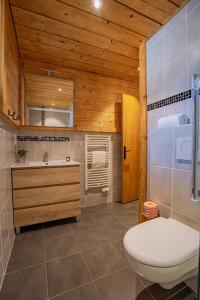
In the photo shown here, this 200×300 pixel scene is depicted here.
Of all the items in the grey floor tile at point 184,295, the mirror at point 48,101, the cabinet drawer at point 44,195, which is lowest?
the grey floor tile at point 184,295

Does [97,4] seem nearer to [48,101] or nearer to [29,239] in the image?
[48,101]

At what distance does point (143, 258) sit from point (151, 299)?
549mm

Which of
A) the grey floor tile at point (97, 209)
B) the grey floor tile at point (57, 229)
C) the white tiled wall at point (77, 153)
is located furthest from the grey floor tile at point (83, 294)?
the white tiled wall at point (77, 153)

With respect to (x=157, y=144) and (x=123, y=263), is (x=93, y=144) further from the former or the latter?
(x=123, y=263)

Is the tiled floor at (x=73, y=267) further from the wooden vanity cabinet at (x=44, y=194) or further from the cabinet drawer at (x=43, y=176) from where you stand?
the cabinet drawer at (x=43, y=176)

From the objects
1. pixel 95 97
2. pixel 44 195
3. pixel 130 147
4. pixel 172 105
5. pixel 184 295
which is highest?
pixel 95 97

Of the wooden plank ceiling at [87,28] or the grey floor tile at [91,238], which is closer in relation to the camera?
the wooden plank ceiling at [87,28]

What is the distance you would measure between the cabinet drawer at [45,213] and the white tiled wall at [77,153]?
0.53 meters

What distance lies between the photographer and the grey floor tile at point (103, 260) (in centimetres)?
134

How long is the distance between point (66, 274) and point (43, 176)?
1.05 metres

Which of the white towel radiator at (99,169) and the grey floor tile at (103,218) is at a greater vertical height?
the white towel radiator at (99,169)

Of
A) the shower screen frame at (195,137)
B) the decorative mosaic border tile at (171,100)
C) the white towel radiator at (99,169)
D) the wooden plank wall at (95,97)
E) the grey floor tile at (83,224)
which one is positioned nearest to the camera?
the shower screen frame at (195,137)

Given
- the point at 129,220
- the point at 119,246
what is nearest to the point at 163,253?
the point at 119,246

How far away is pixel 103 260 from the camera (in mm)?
1465
